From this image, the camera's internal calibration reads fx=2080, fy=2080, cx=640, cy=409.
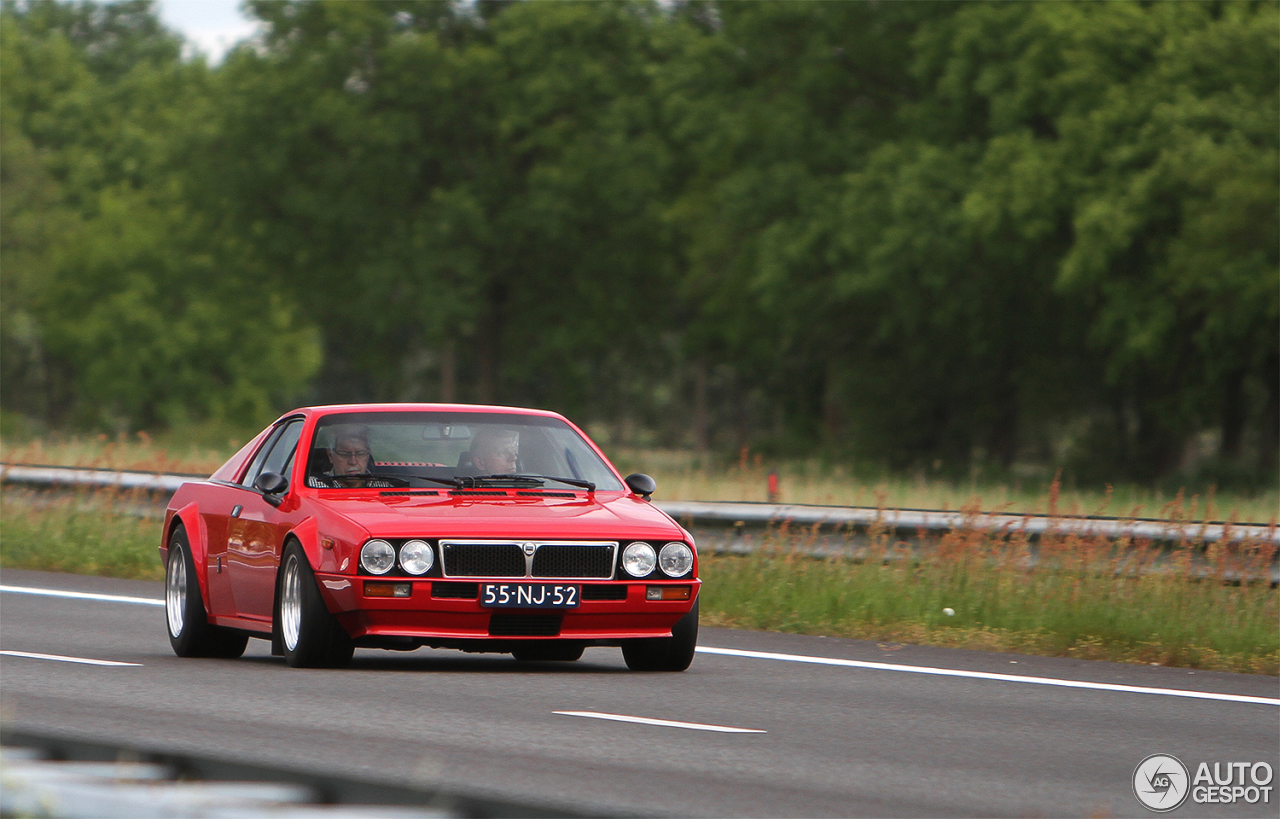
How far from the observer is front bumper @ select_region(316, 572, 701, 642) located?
32.8 feet

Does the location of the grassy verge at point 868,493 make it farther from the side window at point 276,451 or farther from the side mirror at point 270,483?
the side mirror at point 270,483

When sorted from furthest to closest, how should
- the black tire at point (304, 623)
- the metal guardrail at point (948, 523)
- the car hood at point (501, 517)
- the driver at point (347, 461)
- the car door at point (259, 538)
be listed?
the metal guardrail at point (948, 523)
the driver at point (347, 461)
the car door at point (259, 538)
the black tire at point (304, 623)
the car hood at point (501, 517)

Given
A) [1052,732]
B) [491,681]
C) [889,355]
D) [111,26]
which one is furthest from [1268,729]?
[111,26]

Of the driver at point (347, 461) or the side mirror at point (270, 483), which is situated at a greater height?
the driver at point (347, 461)

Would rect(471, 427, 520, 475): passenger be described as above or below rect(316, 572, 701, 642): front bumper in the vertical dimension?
above

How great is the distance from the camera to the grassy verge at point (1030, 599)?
501 inches

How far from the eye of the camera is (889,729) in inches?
354

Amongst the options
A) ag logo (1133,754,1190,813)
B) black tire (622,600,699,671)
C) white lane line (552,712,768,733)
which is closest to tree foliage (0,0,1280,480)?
Answer: black tire (622,600,699,671)

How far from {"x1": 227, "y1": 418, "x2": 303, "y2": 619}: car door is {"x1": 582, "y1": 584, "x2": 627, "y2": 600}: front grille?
1.57m

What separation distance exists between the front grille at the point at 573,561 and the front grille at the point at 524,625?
23cm

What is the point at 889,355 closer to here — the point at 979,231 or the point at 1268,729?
the point at 979,231

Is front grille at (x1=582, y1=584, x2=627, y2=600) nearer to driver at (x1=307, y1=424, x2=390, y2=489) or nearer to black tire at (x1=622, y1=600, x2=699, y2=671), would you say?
black tire at (x1=622, y1=600, x2=699, y2=671)

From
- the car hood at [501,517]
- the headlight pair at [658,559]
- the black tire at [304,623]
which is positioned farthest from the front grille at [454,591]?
the headlight pair at [658,559]

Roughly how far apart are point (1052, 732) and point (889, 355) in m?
40.0
